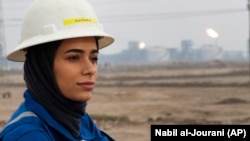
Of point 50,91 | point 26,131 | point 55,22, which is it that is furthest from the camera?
point 55,22

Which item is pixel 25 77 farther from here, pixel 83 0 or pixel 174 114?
pixel 174 114

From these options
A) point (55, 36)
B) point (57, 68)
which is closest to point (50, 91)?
point (57, 68)

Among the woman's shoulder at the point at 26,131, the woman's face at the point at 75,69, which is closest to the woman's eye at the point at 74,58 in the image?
the woman's face at the point at 75,69

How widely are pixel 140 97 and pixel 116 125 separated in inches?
446

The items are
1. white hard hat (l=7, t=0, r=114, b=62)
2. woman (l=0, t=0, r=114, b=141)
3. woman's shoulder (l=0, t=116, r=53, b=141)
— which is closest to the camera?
woman's shoulder (l=0, t=116, r=53, b=141)

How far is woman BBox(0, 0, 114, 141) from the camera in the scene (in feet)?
4.66

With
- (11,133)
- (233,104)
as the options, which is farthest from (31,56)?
(233,104)

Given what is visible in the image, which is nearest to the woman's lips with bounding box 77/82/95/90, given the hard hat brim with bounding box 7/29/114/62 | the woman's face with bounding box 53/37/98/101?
the woman's face with bounding box 53/37/98/101

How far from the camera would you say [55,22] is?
159 cm

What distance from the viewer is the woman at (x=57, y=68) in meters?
1.42

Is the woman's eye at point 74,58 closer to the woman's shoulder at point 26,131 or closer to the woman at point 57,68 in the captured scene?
the woman at point 57,68

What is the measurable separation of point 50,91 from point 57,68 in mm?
82

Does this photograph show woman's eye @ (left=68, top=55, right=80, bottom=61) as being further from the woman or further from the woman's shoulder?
the woman's shoulder

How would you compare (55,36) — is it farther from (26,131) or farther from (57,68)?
(26,131)
